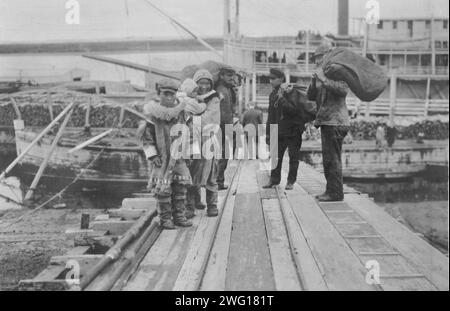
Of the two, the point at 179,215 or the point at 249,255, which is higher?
the point at 179,215

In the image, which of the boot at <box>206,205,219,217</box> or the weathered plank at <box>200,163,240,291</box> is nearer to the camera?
the weathered plank at <box>200,163,240,291</box>

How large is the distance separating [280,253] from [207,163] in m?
1.79

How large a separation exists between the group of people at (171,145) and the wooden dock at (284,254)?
0.91 feet

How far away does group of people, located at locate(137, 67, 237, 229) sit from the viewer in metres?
4.82

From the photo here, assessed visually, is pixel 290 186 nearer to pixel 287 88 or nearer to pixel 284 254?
pixel 287 88

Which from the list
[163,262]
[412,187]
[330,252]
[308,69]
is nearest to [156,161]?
[163,262]

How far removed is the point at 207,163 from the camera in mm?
5516

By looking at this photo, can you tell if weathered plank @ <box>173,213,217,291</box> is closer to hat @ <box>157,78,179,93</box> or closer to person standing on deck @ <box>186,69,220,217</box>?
person standing on deck @ <box>186,69,220,217</box>

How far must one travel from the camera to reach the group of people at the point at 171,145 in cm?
482

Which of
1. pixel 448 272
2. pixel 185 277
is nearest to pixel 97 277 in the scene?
pixel 185 277

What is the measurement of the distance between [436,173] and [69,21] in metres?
22.3

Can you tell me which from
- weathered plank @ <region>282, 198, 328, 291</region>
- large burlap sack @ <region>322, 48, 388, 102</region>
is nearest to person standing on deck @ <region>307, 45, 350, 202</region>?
large burlap sack @ <region>322, 48, 388, 102</region>

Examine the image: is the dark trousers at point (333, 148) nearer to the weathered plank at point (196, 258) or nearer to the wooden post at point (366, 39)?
the weathered plank at point (196, 258)

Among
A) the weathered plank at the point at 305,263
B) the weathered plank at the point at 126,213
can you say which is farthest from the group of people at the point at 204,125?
the weathered plank at the point at 305,263
